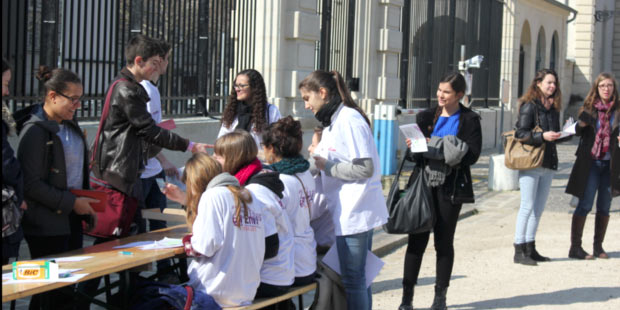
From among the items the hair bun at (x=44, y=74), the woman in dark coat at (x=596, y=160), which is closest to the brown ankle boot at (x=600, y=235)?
the woman in dark coat at (x=596, y=160)

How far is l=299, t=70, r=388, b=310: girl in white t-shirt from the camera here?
4953 millimetres

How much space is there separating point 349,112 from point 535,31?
24.2m

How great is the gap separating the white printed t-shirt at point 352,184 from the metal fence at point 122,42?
14.2 feet

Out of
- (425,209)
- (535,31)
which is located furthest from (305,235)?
(535,31)

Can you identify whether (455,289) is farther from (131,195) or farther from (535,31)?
(535,31)

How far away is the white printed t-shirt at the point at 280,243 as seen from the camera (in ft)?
14.6

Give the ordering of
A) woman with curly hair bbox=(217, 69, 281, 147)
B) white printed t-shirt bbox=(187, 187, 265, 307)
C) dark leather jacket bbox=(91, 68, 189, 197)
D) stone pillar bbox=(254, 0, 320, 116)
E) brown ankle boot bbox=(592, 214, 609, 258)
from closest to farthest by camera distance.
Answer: white printed t-shirt bbox=(187, 187, 265, 307) < dark leather jacket bbox=(91, 68, 189, 197) < woman with curly hair bbox=(217, 69, 281, 147) < brown ankle boot bbox=(592, 214, 609, 258) < stone pillar bbox=(254, 0, 320, 116)

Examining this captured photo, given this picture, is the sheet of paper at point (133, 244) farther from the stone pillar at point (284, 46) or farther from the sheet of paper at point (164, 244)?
the stone pillar at point (284, 46)

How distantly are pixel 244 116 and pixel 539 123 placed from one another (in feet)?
9.51

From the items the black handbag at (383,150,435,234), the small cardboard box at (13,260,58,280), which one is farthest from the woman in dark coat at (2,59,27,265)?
the black handbag at (383,150,435,234)

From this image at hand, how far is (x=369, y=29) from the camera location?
15.2m

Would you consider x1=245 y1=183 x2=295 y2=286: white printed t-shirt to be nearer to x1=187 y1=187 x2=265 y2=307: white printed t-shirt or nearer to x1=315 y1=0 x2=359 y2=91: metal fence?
x1=187 y1=187 x2=265 y2=307: white printed t-shirt

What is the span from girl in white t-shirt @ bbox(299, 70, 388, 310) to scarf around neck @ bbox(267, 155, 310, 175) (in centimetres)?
24

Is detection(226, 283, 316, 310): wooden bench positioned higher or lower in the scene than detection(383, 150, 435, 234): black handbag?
lower
